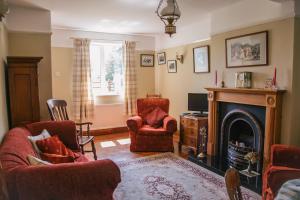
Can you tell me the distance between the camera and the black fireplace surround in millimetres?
3281

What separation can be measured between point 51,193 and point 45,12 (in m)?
3.17

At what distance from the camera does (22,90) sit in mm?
3182

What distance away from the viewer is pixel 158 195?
2.78 m

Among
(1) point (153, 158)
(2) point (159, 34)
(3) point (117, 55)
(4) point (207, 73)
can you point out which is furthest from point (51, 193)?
(2) point (159, 34)

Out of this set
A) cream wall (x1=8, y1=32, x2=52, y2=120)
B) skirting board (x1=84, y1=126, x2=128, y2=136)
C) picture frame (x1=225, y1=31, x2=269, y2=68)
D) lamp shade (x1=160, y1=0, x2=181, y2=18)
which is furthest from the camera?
skirting board (x1=84, y1=126, x2=128, y2=136)

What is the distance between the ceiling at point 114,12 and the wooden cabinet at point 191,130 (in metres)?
1.83

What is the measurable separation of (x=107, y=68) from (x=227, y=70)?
3076 millimetres

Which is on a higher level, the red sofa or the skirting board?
the red sofa

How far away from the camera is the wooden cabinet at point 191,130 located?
13.7ft

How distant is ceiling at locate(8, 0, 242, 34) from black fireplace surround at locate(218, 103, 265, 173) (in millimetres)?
1603

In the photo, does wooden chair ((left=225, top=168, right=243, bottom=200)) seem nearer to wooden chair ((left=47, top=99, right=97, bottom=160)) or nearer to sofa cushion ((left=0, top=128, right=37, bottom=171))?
sofa cushion ((left=0, top=128, right=37, bottom=171))

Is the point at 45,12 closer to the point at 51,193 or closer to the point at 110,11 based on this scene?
the point at 110,11

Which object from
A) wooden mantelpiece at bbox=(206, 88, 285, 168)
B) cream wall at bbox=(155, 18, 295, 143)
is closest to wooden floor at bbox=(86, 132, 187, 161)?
wooden mantelpiece at bbox=(206, 88, 285, 168)

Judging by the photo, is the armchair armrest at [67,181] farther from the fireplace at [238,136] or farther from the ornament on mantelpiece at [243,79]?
the ornament on mantelpiece at [243,79]
